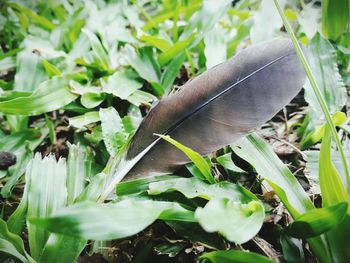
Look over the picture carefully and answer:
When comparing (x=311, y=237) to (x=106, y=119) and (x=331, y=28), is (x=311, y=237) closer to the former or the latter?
(x=106, y=119)

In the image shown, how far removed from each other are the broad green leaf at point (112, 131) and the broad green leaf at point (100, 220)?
30cm

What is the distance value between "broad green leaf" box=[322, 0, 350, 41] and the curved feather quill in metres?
0.34

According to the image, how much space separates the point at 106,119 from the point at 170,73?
281mm

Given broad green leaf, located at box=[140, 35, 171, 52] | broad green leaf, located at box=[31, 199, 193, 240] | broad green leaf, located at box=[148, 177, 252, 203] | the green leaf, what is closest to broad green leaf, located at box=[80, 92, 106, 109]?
broad green leaf, located at box=[140, 35, 171, 52]

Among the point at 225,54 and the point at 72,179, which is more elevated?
the point at 225,54

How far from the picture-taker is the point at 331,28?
98 cm

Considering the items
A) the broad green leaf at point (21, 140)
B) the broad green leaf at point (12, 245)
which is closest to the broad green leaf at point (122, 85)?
the broad green leaf at point (21, 140)

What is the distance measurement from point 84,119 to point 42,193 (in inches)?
9.8

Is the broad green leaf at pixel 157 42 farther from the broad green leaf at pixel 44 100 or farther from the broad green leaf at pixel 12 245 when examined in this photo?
the broad green leaf at pixel 12 245

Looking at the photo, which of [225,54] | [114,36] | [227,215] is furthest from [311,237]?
[114,36]

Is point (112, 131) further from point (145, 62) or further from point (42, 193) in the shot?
point (145, 62)

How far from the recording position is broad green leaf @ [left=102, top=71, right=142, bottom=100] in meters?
0.87

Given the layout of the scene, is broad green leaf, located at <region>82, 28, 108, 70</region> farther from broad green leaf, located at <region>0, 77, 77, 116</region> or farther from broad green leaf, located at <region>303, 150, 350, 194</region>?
broad green leaf, located at <region>303, 150, 350, 194</region>

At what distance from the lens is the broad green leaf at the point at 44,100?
0.78m
